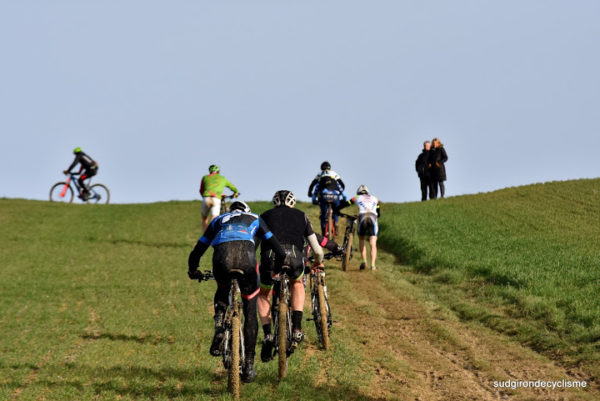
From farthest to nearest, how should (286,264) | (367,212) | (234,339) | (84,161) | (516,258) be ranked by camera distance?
(84,161) < (367,212) < (516,258) < (286,264) < (234,339)

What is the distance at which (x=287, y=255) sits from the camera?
10.6m

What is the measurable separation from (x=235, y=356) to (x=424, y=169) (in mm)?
27438

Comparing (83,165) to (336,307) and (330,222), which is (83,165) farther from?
(336,307)

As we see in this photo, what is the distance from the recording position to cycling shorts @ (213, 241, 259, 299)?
30.2 feet

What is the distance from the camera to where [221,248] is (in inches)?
365

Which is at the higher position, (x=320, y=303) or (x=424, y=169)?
(x=424, y=169)

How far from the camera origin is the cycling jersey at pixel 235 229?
9359mm

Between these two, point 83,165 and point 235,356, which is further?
point 83,165

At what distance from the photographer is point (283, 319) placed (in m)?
9.76

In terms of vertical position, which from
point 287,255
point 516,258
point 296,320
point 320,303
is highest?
point 516,258

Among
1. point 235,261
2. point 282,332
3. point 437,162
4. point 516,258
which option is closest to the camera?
point 235,261

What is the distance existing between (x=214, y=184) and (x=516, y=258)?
987 cm

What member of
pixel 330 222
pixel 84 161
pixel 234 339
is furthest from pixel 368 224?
pixel 84 161

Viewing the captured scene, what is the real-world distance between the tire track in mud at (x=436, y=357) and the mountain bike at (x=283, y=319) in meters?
1.32
